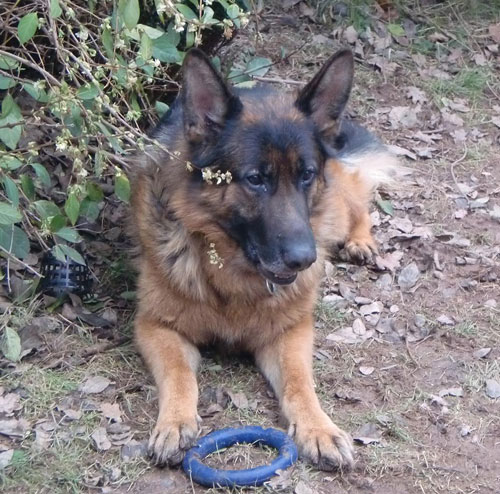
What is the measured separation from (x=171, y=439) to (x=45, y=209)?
1194 mm

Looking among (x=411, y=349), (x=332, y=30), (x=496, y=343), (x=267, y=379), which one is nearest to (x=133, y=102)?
(x=267, y=379)

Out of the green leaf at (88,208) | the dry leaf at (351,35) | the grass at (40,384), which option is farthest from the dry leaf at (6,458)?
the dry leaf at (351,35)

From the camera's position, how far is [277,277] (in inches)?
153

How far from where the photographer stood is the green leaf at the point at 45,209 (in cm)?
388

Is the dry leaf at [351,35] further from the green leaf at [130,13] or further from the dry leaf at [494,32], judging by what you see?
the green leaf at [130,13]

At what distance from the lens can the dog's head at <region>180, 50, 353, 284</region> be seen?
12.3 ft

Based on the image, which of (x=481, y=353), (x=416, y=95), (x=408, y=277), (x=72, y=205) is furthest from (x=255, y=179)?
(x=416, y=95)

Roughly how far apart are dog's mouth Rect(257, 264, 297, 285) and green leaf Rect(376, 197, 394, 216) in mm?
2144

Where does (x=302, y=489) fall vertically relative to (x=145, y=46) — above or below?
below

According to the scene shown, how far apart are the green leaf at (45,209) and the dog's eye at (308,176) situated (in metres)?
1.14

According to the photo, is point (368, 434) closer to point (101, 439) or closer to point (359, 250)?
point (101, 439)

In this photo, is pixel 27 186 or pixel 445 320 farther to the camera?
pixel 445 320

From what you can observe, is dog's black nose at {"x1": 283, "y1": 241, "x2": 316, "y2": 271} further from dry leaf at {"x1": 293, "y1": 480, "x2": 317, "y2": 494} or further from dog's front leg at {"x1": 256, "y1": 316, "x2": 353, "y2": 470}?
dry leaf at {"x1": 293, "y1": 480, "x2": 317, "y2": 494}

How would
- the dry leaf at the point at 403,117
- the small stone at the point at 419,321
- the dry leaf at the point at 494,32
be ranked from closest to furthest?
1. the small stone at the point at 419,321
2. the dry leaf at the point at 403,117
3. the dry leaf at the point at 494,32
